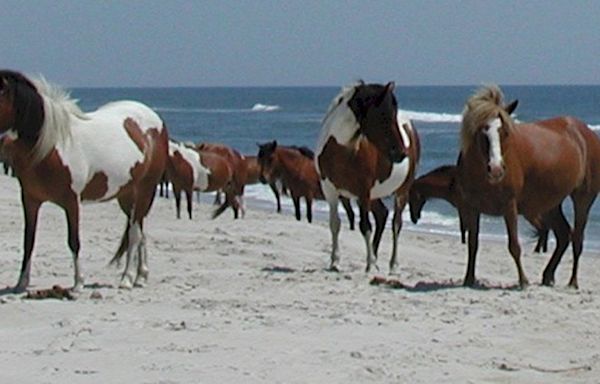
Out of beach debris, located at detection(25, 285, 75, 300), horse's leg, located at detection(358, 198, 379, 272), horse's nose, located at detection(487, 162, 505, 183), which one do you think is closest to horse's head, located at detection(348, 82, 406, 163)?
horse's leg, located at detection(358, 198, 379, 272)

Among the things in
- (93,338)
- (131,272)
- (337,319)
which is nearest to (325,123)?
(131,272)

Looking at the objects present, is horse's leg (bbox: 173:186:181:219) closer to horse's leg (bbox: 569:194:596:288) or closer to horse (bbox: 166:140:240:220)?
horse (bbox: 166:140:240:220)

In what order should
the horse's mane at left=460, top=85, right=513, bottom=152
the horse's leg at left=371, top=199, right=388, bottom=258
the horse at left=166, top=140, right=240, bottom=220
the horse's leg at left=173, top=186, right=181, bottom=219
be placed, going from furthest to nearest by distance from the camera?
the horse at left=166, top=140, right=240, bottom=220, the horse's leg at left=173, top=186, right=181, bottom=219, the horse's leg at left=371, top=199, right=388, bottom=258, the horse's mane at left=460, top=85, right=513, bottom=152

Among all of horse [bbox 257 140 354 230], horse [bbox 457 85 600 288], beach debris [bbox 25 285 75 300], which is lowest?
horse [bbox 257 140 354 230]

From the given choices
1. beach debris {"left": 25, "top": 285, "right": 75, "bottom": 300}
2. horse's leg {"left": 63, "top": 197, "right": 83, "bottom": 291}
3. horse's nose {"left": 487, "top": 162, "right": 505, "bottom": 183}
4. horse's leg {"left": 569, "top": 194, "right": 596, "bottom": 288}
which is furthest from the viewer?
horse's leg {"left": 569, "top": 194, "right": 596, "bottom": 288}

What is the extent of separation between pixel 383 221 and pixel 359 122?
2.07 metres

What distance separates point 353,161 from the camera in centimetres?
1265

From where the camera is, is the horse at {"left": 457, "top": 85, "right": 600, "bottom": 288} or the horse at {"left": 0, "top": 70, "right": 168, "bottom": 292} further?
the horse at {"left": 457, "top": 85, "right": 600, "bottom": 288}

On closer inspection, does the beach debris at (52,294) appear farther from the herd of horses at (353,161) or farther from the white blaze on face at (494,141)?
the white blaze on face at (494,141)

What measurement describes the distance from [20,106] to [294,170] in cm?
1495

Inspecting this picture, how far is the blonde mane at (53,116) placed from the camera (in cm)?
1015

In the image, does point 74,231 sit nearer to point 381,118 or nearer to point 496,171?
point 381,118

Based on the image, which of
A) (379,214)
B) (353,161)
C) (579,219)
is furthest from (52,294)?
(579,219)

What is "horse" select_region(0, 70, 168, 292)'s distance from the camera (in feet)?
33.4
